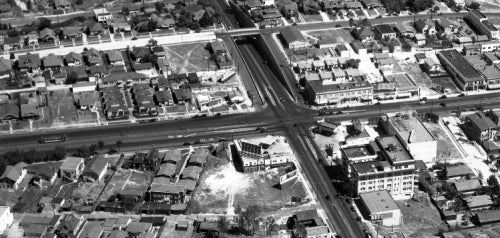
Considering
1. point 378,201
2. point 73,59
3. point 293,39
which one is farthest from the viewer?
point 293,39

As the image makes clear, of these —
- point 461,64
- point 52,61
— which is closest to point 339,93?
point 461,64

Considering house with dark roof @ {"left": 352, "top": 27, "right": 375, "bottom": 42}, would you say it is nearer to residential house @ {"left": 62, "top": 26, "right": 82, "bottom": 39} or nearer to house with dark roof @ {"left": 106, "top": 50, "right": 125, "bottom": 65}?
house with dark roof @ {"left": 106, "top": 50, "right": 125, "bottom": 65}

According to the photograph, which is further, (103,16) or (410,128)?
(103,16)

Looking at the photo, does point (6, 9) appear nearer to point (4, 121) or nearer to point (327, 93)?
point (4, 121)

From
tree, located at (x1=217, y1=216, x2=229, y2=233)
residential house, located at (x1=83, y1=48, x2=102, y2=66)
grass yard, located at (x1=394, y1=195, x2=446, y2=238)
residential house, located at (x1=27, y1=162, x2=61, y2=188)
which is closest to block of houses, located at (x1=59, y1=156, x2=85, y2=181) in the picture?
residential house, located at (x1=27, y1=162, x2=61, y2=188)

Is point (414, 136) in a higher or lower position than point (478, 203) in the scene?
higher

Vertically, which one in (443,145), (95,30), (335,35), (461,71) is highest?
(95,30)

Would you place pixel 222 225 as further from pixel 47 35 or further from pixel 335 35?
pixel 47 35
